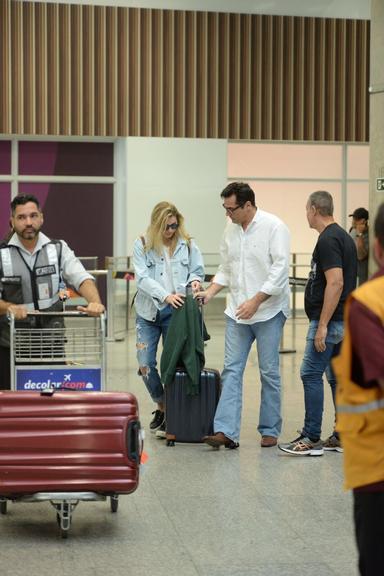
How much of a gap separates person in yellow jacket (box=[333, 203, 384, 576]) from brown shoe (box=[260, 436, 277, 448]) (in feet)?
13.1

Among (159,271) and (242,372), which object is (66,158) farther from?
(242,372)

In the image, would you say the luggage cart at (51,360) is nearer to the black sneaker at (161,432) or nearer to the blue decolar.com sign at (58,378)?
the blue decolar.com sign at (58,378)

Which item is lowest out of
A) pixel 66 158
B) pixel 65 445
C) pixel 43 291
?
pixel 65 445

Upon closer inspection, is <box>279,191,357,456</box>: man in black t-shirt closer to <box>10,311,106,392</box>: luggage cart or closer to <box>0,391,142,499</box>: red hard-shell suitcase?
<box>10,311,106,392</box>: luggage cart

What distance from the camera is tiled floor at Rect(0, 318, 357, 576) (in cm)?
430

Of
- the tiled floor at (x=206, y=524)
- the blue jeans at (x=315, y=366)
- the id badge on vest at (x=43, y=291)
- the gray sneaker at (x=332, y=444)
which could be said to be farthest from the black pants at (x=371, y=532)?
the gray sneaker at (x=332, y=444)

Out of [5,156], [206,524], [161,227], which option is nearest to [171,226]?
[161,227]

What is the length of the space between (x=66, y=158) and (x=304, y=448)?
12327 millimetres

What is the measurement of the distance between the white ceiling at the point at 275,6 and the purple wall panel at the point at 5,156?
112 inches

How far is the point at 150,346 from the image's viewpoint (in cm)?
723

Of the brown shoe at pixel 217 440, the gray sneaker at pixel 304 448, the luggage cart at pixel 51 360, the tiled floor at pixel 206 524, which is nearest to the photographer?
the tiled floor at pixel 206 524

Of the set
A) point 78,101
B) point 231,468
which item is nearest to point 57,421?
point 231,468

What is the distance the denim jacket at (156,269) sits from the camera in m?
7.15

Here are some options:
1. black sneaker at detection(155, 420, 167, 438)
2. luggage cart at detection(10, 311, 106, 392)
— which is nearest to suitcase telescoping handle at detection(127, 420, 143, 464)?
luggage cart at detection(10, 311, 106, 392)
